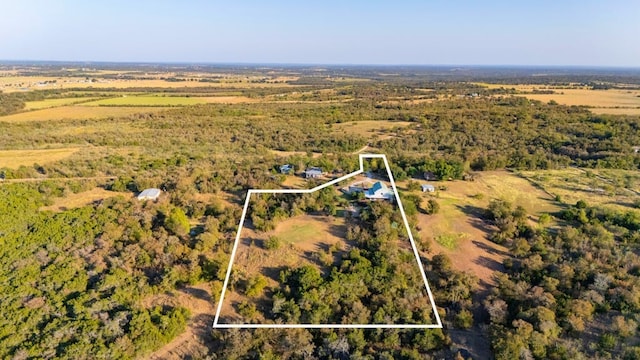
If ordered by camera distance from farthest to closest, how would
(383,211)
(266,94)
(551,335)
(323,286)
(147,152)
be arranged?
(266,94) → (147,152) → (383,211) → (323,286) → (551,335)

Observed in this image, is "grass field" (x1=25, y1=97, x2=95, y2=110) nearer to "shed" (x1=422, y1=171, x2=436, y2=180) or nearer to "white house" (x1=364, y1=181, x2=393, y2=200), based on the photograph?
"shed" (x1=422, y1=171, x2=436, y2=180)

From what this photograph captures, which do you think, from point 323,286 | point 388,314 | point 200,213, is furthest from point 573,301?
point 200,213

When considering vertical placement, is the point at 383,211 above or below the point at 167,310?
above

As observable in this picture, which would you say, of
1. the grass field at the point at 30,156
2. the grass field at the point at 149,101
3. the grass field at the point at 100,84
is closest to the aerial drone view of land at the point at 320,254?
the grass field at the point at 30,156

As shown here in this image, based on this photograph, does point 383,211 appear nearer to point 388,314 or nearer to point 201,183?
point 388,314

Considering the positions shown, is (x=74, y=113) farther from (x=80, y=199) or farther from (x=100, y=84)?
(x=100, y=84)

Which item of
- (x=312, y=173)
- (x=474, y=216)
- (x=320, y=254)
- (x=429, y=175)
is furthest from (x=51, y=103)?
(x=474, y=216)

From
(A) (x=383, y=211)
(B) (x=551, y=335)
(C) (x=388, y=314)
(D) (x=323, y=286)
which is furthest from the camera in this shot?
(A) (x=383, y=211)
